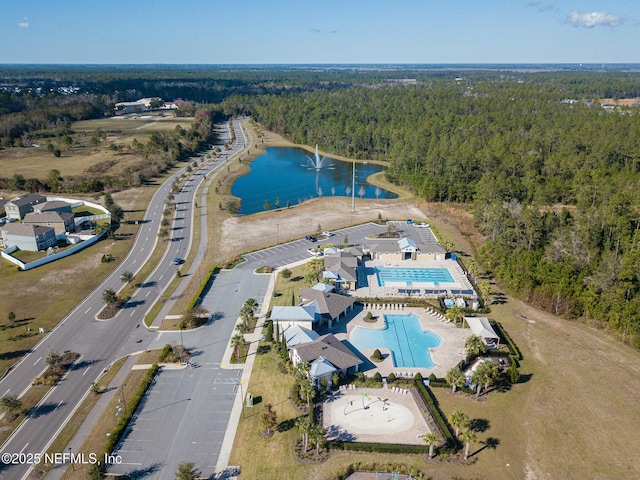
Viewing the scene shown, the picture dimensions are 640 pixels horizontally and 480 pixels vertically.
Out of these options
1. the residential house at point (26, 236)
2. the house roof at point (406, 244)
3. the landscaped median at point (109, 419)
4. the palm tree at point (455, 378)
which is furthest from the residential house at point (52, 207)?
the palm tree at point (455, 378)

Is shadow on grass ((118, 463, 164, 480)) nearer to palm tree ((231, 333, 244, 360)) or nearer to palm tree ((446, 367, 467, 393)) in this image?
palm tree ((231, 333, 244, 360))

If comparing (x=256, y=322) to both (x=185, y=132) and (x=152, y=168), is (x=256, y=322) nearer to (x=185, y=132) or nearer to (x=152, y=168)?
(x=152, y=168)

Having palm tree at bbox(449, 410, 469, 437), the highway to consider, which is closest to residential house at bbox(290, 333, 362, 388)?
palm tree at bbox(449, 410, 469, 437)

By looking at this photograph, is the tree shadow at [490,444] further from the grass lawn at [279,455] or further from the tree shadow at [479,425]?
the grass lawn at [279,455]

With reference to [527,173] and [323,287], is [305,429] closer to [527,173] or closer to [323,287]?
[323,287]

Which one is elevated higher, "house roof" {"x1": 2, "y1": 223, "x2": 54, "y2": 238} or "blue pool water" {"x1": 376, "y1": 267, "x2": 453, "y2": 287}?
"house roof" {"x1": 2, "y1": 223, "x2": 54, "y2": 238}

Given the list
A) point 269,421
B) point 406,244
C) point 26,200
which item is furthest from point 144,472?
point 26,200
